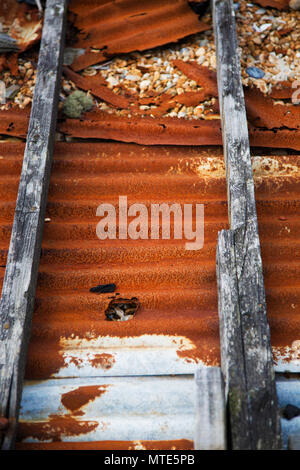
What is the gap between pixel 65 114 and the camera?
282 cm

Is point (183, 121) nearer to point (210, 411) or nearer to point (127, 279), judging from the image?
point (127, 279)

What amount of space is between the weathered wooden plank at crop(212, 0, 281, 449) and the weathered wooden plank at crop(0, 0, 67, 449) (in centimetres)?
92

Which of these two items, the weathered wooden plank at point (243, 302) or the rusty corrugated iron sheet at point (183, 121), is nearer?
the weathered wooden plank at point (243, 302)

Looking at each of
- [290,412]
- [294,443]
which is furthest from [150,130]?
[294,443]

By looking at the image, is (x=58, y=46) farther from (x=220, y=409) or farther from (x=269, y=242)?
(x=220, y=409)

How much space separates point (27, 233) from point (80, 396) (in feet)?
2.76

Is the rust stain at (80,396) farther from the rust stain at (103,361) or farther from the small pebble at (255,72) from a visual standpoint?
the small pebble at (255,72)

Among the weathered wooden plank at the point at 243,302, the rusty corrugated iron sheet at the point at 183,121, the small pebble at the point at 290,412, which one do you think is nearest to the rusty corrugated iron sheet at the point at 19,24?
the rusty corrugated iron sheet at the point at 183,121

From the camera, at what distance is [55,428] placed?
71.3 inches

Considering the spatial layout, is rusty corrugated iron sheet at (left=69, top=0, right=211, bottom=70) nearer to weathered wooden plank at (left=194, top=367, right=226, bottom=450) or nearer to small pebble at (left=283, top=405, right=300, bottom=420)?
weathered wooden plank at (left=194, top=367, right=226, bottom=450)

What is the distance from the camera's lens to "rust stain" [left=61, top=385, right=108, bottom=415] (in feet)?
6.15

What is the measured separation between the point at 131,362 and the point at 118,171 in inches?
46.8

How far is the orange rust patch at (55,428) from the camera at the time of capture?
1796 mm

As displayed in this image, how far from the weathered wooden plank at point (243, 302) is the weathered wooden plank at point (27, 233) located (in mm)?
915
